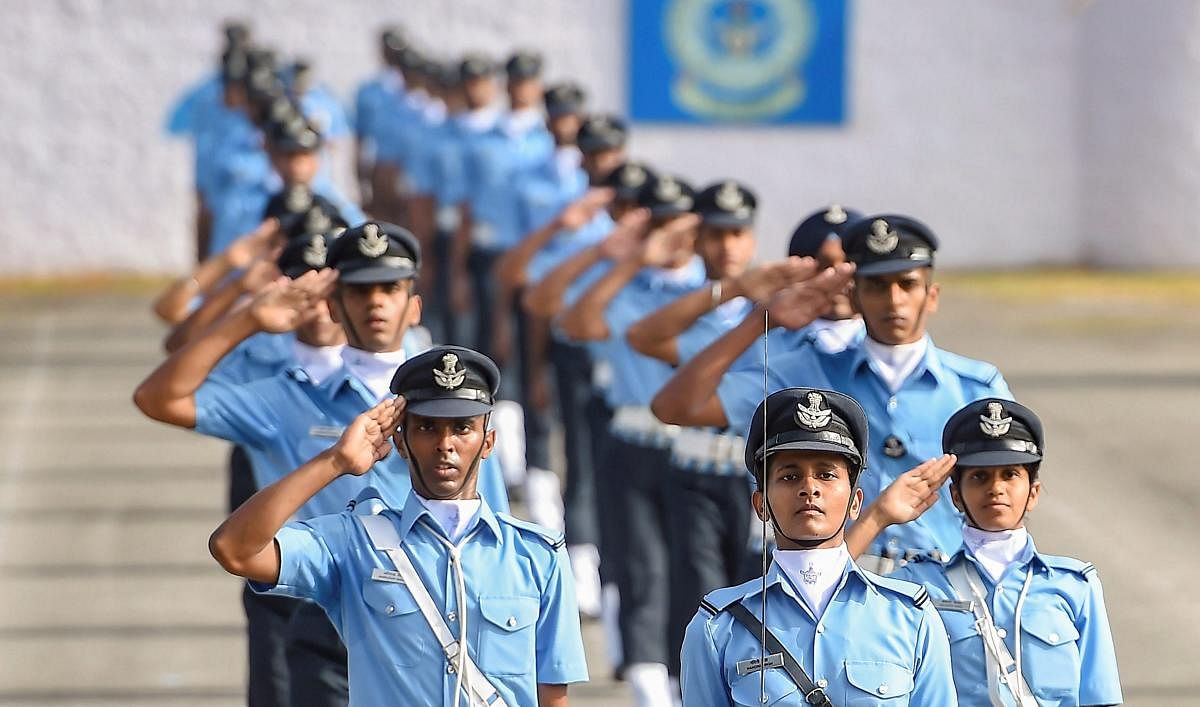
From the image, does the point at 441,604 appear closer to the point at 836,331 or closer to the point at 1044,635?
the point at 1044,635

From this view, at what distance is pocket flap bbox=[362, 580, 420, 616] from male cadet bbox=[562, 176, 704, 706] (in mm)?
3397

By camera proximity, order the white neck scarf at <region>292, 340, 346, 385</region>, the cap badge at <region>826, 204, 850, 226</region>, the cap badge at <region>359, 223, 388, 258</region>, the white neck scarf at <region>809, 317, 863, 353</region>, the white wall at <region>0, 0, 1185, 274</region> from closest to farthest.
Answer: the cap badge at <region>359, 223, 388, 258</region>
the white neck scarf at <region>809, 317, 863, 353</region>
the white neck scarf at <region>292, 340, 346, 385</region>
the cap badge at <region>826, 204, 850, 226</region>
the white wall at <region>0, 0, 1185, 274</region>

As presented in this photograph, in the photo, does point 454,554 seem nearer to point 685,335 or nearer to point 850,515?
point 850,515

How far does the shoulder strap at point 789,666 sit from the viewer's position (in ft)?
15.5

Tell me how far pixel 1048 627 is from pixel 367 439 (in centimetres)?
159

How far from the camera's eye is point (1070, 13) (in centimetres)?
2048

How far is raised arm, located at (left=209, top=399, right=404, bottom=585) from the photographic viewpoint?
5.10 meters

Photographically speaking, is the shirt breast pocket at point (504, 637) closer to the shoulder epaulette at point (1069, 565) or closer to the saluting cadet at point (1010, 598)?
the saluting cadet at point (1010, 598)

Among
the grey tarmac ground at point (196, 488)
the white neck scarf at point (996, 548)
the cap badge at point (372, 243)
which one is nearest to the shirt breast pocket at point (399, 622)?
the white neck scarf at point (996, 548)

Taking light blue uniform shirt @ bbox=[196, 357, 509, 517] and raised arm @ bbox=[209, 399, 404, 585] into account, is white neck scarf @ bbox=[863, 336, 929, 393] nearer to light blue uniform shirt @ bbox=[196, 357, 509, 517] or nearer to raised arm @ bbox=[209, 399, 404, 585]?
light blue uniform shirt @ bbox=[196, 357, 509, 517]

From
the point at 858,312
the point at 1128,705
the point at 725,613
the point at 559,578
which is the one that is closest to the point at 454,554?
the point at 559,578

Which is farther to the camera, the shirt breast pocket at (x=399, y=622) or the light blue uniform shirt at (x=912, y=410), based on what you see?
the light blue uniform shirt at (x=912, y=410)

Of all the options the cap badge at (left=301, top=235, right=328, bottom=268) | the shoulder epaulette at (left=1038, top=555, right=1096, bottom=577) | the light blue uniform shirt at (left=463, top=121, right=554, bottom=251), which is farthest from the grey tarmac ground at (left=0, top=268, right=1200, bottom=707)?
the shoulder epaulette at (left=1038, top=555, right=1096, bottom=577)

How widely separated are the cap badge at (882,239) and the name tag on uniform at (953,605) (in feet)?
3.58
